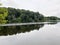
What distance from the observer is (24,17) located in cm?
3572

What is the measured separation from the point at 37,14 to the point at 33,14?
1479mm

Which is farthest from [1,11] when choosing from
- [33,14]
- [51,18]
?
[51,18]

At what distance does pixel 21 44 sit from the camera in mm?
7379

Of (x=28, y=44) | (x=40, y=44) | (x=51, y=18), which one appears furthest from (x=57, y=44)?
(x=51, y=18)

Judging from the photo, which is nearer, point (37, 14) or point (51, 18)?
point (37, 14)

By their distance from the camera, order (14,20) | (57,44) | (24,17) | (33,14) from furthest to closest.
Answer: (33,14) < (24,17) < (14,20) < (57,44)

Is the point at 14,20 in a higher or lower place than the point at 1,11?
lower

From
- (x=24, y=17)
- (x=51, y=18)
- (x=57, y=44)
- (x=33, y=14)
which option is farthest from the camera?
(x=51, y=18)

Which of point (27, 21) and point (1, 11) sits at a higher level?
point (1, 11)

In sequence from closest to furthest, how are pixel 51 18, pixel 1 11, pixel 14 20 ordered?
pixel 1 11, pixel 14 20, pixel 51 18

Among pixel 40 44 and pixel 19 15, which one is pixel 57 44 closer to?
pixel 40 44

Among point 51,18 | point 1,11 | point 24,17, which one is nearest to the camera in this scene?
point 1,11

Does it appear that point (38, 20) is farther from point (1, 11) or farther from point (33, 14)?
point (1, 11)

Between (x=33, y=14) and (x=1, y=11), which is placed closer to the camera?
(x=1, y=11)
